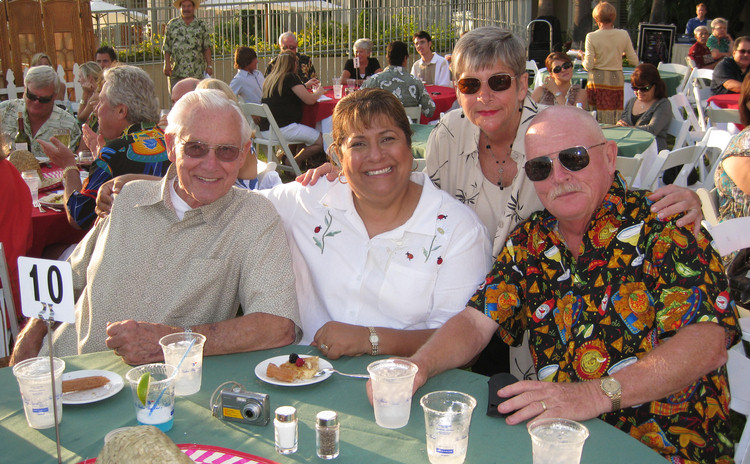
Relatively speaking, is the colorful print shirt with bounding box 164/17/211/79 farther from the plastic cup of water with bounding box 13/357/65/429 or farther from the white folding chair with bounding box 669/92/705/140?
the plastic cup of water with bounding box 13/357/65/429

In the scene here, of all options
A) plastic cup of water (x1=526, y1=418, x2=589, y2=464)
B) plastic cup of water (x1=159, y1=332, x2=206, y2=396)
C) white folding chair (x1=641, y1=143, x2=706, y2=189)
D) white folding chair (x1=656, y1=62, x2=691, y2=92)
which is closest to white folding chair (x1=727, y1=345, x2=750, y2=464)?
plastic cup of water (x1=526, y1=418, x2=589, y2=464)

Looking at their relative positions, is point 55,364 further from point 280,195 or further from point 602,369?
point 602,369

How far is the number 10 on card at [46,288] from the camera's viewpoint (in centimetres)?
173

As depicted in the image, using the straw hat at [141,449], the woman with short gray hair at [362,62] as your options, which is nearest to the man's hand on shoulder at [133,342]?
the straw hat at [141,449]

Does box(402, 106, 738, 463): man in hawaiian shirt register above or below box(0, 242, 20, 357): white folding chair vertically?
above

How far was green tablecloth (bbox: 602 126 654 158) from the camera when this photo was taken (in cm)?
603

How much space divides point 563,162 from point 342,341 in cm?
96

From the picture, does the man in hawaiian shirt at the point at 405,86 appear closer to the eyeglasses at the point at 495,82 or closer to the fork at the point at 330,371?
the eyeglasses at the point at 495,82

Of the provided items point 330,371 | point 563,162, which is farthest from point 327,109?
point 330,371

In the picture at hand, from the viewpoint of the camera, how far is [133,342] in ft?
7.29

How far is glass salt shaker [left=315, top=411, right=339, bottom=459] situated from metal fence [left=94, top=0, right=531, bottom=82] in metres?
15.7

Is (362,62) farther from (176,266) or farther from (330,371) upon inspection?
(330,371)

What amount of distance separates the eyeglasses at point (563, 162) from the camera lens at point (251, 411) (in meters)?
1.22

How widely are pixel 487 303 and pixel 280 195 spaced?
1.06 m
